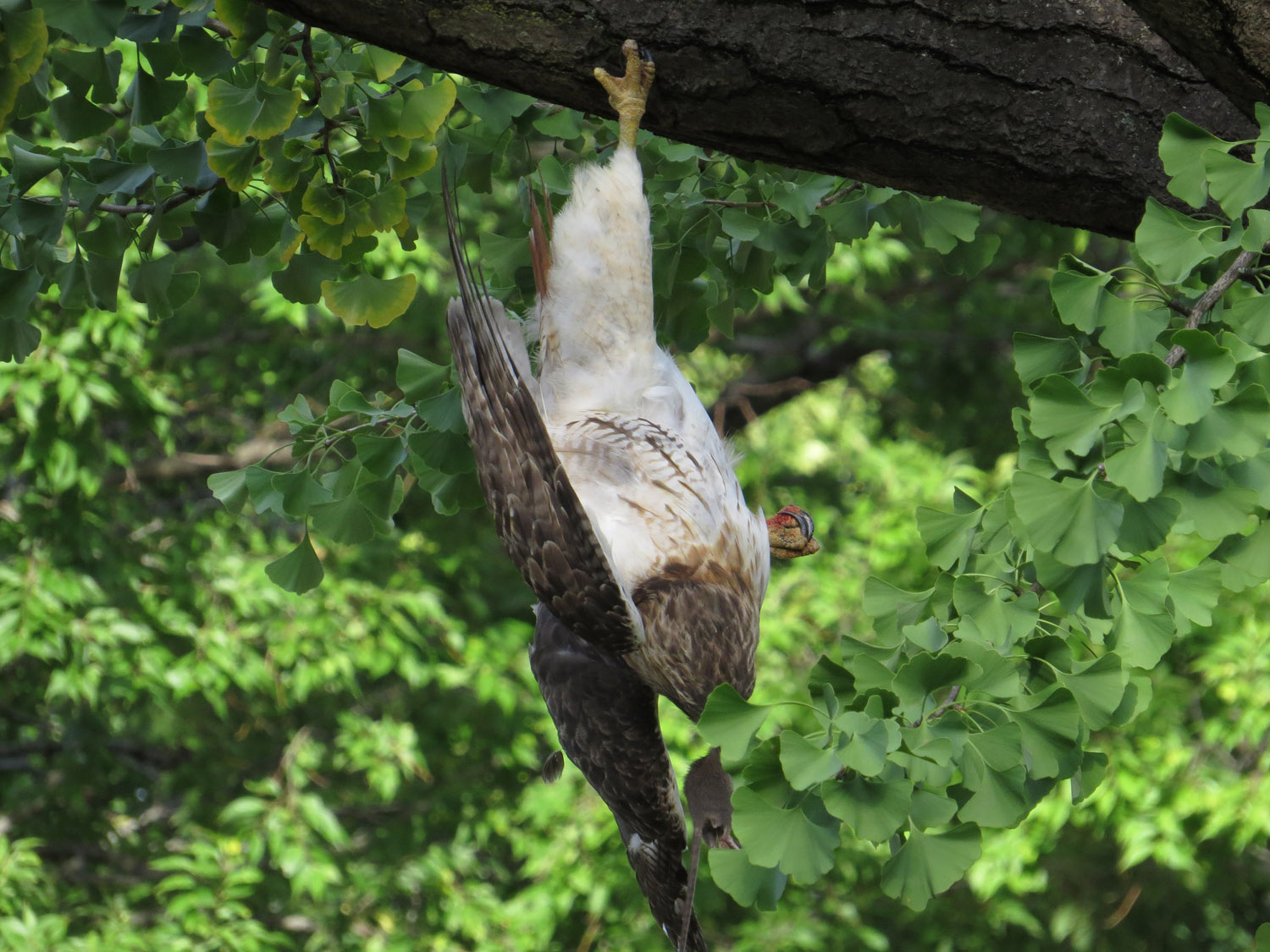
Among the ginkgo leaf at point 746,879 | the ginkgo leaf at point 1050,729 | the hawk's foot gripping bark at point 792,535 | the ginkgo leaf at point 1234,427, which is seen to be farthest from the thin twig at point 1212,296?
the hawk's foot gripping bark at point 792,535

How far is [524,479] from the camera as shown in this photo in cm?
205

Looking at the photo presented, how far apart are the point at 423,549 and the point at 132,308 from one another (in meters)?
2.80

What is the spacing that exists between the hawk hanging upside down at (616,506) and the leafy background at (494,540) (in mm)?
118

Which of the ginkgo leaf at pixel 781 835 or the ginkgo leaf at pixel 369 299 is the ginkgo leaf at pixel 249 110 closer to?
the ginkgo leaf at pixel 369 299

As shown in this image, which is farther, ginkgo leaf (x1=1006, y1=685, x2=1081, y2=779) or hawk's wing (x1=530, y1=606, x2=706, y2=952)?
hawk's wing (x1=530, y1=606, x2=706, y2=952)

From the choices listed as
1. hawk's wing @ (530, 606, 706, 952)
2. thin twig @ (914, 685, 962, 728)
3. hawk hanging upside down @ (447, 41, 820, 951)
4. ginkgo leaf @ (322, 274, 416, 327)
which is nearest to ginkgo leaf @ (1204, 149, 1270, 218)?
thin twig @ (914, 685, 962, 728)

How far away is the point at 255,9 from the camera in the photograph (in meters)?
1.79

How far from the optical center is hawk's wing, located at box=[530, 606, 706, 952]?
96.8 inches

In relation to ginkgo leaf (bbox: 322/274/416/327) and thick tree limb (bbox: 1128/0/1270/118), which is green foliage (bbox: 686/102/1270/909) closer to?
thick tree limb (bbox: 1128/0/1270/118)

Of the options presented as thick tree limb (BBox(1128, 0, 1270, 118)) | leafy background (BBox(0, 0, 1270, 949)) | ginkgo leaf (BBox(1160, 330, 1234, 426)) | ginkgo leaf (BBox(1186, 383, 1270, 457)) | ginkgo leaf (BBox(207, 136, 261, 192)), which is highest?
thick tree limb (BBox(1128, 0, 1270, 118))

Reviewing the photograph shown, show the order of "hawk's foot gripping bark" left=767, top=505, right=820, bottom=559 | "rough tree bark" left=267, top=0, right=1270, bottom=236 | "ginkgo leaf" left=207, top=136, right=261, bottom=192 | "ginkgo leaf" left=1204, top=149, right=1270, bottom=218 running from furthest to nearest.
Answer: "hawk's foot gripping bark" left=767, top=505, right=820, bottom=559 < "ginkgo leaf" left=207, top=136, right=261, bottom=192 < "rough tree bark" left=267, top=0, right=1270, bottom=236 < "ginkgo leaf" left=1204, top=149, right=1270, bottom=218

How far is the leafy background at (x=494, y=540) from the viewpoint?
48.1 inches

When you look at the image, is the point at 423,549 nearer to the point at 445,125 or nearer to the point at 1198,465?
the point at 445,125

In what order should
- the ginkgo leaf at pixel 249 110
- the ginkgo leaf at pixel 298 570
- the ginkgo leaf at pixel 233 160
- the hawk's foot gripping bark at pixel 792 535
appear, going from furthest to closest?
the hawk's foot gripping bark at pixel 792 535 → the ginkgo leaf at pixel 298 570 → the ginkgo leaf at pixel 233 160 → the ginkgo leaf at pixel 249 110
